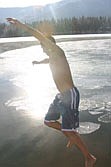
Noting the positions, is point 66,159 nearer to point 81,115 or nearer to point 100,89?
point 81,115

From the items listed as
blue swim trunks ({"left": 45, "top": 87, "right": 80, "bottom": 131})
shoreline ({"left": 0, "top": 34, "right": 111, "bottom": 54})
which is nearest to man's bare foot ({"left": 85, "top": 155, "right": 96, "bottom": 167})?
blue swim trunks ({"left": 45, "top": 87, "right": 80, "bottom": 131})

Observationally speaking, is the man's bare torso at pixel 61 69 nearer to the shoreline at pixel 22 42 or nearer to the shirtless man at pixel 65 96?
the shirtless man at pixel 65 96

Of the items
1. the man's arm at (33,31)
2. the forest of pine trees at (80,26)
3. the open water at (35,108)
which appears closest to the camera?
the man's arm at (33,31)

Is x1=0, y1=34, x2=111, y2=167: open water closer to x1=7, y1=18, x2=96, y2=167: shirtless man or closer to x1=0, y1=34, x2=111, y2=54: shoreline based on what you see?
x1=7, y1=18, x2=96, y2=167: shirtless man

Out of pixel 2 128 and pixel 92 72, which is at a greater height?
pixel 2 128

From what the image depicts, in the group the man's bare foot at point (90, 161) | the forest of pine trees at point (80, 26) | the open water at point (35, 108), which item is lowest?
the forest of pine trees at point (80, 26)

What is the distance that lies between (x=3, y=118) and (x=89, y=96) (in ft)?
8.45

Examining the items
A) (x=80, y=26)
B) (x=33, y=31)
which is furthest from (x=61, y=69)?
(x=80, y=26)

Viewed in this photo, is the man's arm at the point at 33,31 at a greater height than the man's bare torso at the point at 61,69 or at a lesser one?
greater

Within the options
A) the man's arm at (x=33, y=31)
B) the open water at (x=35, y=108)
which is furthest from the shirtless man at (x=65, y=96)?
the open water at (x=35, y=108)

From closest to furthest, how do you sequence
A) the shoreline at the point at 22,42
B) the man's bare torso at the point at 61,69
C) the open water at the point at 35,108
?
the man's bare torso at the point at 61,69 < the open water at the point at 35,108 < the shoreline at the point at 22,42

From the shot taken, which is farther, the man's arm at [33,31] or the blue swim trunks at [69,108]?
the blue swim trunks at [69,108]

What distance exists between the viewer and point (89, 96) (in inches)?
406

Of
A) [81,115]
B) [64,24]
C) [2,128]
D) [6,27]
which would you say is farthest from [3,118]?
[64,24]
